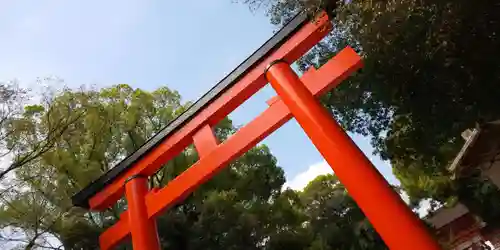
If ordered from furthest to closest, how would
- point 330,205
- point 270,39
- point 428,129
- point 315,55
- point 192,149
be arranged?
point 330,205 < point 192,149 < point 315,55 < point 428,129 < point 270,39

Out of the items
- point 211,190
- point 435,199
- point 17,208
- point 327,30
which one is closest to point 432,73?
point 327,30

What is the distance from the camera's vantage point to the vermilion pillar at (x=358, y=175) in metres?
2.78

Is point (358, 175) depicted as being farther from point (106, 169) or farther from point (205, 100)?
point (106, 169)

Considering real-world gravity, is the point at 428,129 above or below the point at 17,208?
below

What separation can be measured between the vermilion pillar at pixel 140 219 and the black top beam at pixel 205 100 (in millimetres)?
336

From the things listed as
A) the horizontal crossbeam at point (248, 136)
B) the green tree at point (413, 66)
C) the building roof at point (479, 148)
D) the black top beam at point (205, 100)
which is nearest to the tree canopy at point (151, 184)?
the black top beam at point (205, 100)

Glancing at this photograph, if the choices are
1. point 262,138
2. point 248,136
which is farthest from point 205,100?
point 262,138

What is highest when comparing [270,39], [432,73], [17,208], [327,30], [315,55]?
→ [17,208]

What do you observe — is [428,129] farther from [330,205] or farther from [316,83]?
[330,205]

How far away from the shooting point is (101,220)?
8.59m

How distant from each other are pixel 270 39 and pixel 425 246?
9.37ft

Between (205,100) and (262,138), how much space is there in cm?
100

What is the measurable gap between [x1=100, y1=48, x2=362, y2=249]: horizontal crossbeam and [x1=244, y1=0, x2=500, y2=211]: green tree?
0.34 meters

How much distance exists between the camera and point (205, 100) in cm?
490
